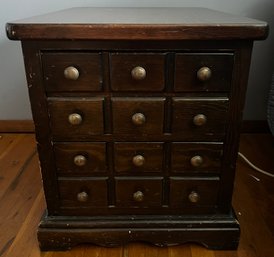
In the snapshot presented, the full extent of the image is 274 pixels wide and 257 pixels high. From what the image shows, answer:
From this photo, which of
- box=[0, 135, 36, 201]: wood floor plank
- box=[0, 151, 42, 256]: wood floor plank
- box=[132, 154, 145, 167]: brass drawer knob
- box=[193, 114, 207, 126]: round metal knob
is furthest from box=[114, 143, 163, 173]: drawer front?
box=[0, 135, 36, 201]: wood floor plank

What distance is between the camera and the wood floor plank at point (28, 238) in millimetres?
972

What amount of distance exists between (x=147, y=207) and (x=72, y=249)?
0.92 ft

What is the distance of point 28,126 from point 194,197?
1158 millimetres

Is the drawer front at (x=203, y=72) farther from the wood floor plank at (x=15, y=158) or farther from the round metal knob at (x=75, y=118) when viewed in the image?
the wood floor plank at (x=15, y=158)

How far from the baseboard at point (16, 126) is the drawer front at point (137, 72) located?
1.09 m

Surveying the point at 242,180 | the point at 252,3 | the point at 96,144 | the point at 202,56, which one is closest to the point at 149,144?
the point at 96,144

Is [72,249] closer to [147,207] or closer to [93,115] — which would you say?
[147,207]

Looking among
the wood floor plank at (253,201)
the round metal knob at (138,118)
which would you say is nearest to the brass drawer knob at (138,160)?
the round metal knob at (138,118)

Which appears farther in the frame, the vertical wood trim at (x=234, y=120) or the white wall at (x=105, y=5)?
the white wall at (x=105, y=5)

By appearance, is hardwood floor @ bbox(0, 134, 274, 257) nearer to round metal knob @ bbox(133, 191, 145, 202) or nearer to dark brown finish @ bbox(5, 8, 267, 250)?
A: dark brown finish @ bbox(5, 8, 267, 250)

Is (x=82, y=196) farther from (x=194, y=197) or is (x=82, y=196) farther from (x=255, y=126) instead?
(x=255, y=126)

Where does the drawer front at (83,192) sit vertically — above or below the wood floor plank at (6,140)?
above

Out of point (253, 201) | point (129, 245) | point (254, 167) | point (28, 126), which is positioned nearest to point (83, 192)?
point (129, 245)

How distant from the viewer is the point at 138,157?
0.88m
